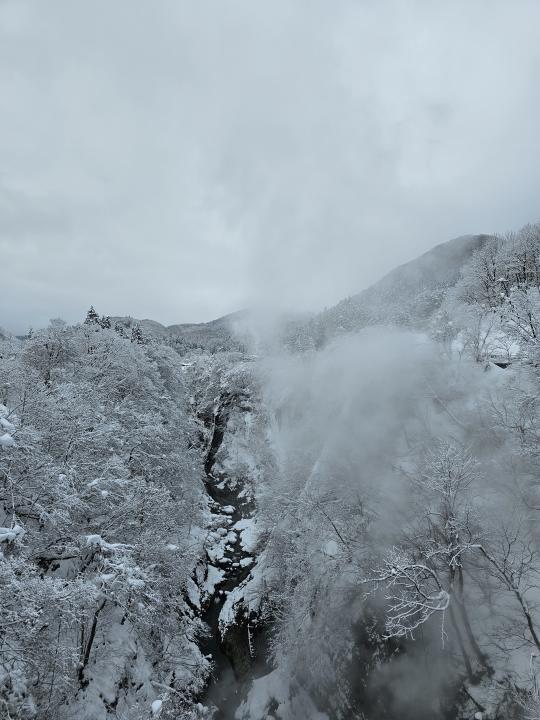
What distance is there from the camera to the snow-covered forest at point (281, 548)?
1109 centimetres

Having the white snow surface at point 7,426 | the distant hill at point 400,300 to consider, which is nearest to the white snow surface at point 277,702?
the white snow surface at point 7,426

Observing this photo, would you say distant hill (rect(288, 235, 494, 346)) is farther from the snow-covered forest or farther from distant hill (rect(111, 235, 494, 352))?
the snow-covered forest

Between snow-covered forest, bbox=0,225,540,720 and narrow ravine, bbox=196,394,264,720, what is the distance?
15cm

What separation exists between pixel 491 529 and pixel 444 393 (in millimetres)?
16810

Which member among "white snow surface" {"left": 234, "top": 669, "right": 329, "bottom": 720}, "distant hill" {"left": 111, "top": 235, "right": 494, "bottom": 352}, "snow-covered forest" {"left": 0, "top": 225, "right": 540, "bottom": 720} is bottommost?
"white snow surface" {"left": 234, "top": 669, "right": 329, "bottom": 720}

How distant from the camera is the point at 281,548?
28562 millimetres

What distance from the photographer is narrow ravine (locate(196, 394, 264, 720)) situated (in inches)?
846

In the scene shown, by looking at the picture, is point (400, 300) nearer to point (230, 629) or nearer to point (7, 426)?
point (230, 629)

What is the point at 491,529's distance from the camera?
1827 cm

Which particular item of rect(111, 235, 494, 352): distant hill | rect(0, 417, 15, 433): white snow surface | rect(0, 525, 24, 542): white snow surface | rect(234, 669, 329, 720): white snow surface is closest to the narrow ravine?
rect(234, 669, 329, 720): white snow surface

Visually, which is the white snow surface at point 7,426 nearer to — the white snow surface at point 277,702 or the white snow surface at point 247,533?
the white snow surface at point 277,702

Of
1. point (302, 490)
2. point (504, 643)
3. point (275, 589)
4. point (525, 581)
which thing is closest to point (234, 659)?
point (275, 589)

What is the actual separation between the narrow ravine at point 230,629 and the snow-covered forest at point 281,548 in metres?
0.15

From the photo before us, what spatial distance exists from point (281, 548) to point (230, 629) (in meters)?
6.59
